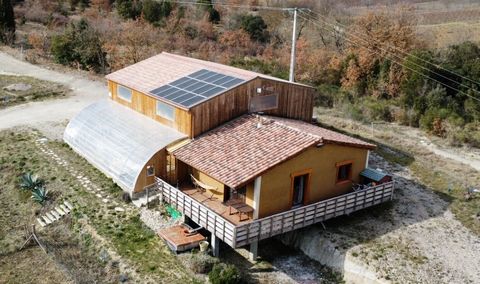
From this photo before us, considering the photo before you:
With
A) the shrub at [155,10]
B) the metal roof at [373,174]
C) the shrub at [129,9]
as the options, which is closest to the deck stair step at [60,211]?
the metal roof at [373,174]

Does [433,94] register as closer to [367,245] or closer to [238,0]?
[367,245]

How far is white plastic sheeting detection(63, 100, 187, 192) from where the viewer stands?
23.9 m

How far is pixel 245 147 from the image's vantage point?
22.1 m

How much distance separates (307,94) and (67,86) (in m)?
23.6

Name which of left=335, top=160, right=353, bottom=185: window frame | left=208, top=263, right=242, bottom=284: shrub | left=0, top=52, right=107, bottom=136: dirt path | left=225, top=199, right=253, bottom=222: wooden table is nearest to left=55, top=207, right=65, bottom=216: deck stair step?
left=225, top=199, right=253, bottom=222: wooden table

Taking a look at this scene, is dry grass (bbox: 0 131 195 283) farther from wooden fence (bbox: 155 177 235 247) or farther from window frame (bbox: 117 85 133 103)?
window frame (bbox: 117 85 133 103)

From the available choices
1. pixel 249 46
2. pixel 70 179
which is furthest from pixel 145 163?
pixel 249 46

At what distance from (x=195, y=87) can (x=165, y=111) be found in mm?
1896

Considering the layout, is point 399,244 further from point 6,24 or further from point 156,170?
point 6,24

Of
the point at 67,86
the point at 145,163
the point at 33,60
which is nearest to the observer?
the point at 145,163

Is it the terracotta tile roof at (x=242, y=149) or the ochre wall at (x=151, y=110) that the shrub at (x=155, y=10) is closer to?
the ochre wall at (x=151, y=110)

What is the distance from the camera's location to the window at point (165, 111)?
2477cm

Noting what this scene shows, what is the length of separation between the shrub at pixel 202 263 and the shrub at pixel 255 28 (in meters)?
43.8

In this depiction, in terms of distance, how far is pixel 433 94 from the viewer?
3953cm
